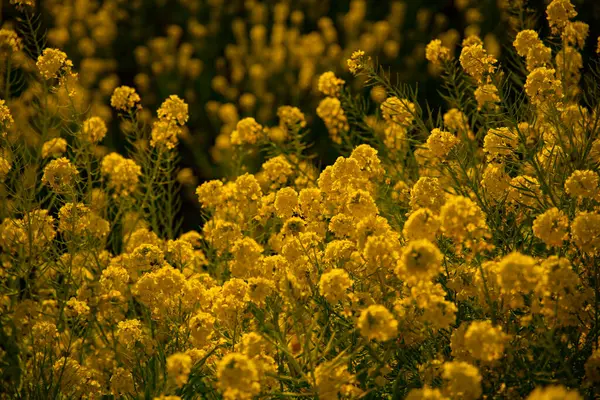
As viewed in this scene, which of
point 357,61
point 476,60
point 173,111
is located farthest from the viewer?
point 173,111

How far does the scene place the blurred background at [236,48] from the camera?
6934 millimetres

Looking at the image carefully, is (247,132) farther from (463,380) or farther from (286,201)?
(463,380)

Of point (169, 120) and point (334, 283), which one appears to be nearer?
point (334, 283)

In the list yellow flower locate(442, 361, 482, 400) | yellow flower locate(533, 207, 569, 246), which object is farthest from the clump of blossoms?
yellow flower locate(442, 361, 482, 400)

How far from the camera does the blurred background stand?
6934 millimetres

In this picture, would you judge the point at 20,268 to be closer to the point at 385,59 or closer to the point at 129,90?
the point at 129,90

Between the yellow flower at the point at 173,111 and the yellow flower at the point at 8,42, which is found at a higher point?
the yellow flower at the point at 8,42

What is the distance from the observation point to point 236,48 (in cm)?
799

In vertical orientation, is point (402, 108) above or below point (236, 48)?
below

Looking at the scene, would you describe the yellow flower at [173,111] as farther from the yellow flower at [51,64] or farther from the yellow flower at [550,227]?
the yellow flower at [550,227]

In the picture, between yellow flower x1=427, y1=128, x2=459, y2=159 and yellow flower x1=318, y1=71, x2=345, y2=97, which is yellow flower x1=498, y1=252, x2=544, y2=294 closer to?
yellow flower x1=427, y1=128, x2=459, y2=159

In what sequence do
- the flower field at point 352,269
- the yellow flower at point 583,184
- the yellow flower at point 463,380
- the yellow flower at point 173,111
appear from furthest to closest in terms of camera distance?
the yellow flower at point 173,111
the yellow flower at point 583,184
the flower field at point 352,269
the yellow flower at point 463,380

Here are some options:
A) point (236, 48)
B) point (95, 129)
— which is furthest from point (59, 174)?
point (236, 48)

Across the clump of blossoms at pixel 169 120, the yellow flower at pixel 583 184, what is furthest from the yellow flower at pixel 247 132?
the yellow flower at pixel 583 184
